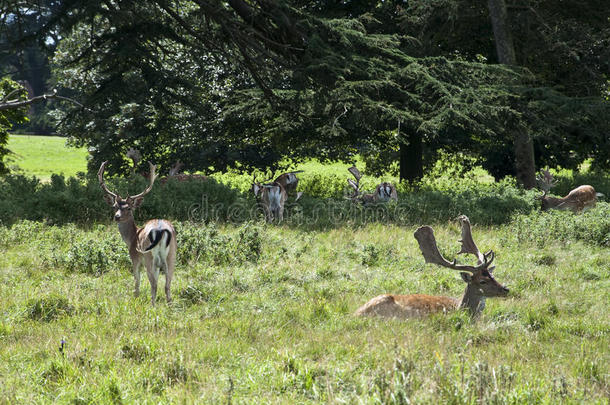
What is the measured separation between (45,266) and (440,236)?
711 centimetres

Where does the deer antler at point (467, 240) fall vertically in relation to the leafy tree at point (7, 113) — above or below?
below

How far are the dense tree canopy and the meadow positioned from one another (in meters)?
3.68

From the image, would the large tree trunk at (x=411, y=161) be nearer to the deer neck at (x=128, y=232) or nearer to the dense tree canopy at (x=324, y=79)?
the dense tree canopy at (x=324, y=79)

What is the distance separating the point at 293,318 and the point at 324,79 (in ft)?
29.3

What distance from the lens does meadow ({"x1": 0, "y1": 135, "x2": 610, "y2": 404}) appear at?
4.18 meters

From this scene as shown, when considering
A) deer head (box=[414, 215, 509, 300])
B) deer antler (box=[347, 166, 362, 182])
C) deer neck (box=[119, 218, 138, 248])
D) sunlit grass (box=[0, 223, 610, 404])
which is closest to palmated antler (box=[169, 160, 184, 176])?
deer antler (box=[347, 166, 362, 182])

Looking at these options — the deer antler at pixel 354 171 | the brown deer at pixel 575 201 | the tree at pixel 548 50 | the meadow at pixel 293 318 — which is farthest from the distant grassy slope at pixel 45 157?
the brown deer at pixel 575 201

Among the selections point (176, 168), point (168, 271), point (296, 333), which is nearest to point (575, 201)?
point (296, 333)

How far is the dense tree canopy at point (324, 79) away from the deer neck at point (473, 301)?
7880 millimetres

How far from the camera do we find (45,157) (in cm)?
4275

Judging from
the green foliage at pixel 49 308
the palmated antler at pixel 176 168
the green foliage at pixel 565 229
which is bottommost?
the green foliage at pixel 49 308

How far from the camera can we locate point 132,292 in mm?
7301

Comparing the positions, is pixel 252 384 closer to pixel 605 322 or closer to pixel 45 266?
pixel 605 322

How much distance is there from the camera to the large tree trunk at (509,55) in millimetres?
17281
